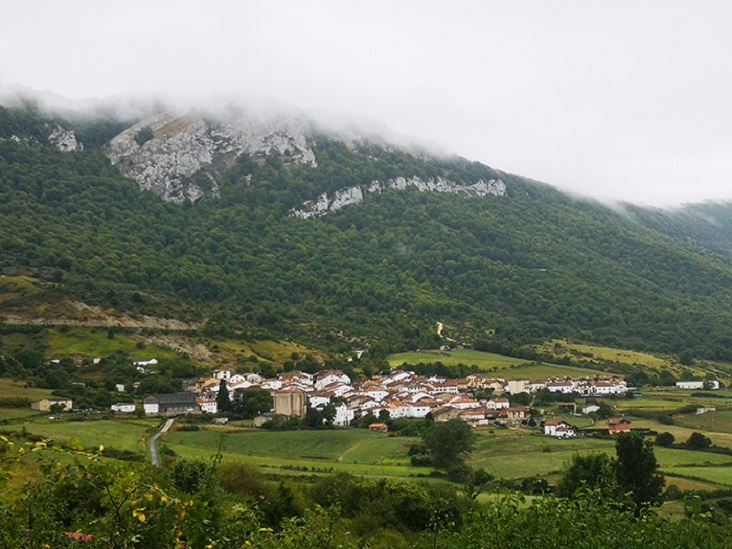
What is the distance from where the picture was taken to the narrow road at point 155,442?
38.4 meters

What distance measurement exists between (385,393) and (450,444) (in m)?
30.9

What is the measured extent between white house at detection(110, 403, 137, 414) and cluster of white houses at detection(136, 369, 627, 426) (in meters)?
1.27

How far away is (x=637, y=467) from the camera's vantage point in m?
33.8

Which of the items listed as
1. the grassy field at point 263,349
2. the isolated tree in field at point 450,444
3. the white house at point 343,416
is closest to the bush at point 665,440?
the isolated tree in field at point 450,444

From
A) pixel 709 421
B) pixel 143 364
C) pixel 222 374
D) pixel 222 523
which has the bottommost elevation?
pixel 709 421

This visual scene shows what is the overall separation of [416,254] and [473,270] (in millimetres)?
15417

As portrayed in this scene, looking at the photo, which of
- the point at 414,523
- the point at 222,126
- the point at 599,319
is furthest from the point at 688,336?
the point at 222,126

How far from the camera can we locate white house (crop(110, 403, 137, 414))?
188ft

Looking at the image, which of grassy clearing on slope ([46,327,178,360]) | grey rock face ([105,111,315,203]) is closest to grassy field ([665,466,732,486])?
grassy clearing on slope ([46,327,178,360])

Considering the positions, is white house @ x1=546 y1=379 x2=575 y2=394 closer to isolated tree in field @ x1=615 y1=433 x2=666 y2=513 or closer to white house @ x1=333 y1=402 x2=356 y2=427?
white house @ x1=333 y1=402 x2=356 y2=427

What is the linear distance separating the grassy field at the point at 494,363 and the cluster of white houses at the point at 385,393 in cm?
483

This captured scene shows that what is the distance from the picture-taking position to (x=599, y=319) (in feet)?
415

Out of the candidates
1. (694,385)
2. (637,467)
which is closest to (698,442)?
(637,467)

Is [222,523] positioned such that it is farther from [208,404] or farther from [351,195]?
[351,195]
